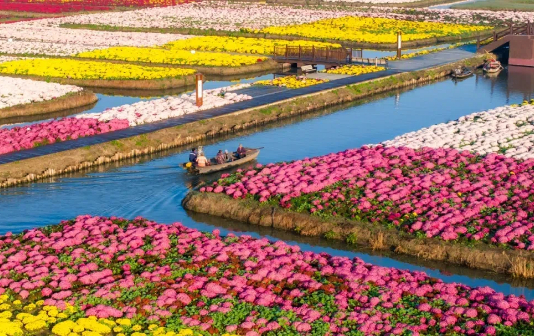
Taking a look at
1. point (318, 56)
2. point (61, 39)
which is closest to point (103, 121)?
point (318, 56)

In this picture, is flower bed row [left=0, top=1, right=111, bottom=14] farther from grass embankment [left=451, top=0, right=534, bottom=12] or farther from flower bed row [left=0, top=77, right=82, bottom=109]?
flower bed row [left=0, top=77, right=82, bottom=109]

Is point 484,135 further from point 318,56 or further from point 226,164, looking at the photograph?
point 318,56

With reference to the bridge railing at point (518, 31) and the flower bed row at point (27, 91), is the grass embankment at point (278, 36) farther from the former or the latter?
the flower bed row at point (27, 91)

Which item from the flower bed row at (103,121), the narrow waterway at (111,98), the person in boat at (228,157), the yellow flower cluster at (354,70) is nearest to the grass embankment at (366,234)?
the person in boat at (228,157)

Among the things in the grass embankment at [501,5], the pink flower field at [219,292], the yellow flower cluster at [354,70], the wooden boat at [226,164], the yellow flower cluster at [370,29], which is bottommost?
the pink flower field at [219,292]

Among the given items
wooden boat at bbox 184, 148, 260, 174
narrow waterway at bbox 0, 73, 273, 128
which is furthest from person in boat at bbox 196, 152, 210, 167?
narrow waterway at bbox 0, 73, 273, 128
